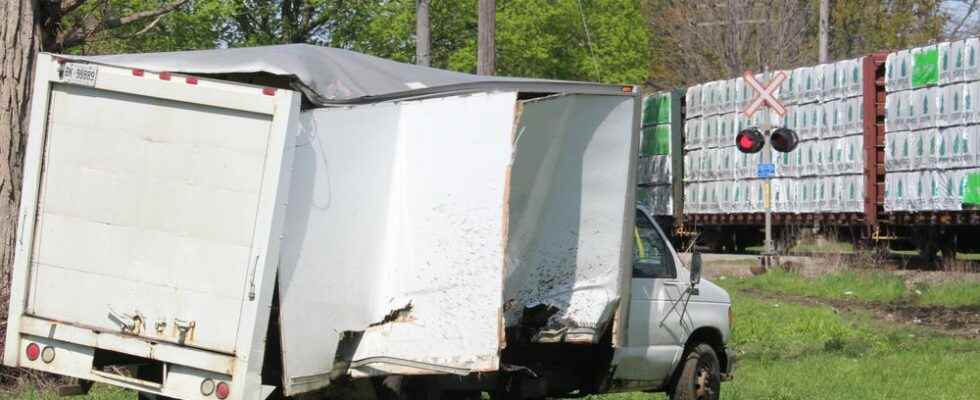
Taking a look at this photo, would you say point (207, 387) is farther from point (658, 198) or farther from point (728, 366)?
point (658, 198)

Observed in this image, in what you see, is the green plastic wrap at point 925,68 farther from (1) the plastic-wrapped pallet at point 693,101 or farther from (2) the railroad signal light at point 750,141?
(1) the plastic-wrapped pallet at point 693,101

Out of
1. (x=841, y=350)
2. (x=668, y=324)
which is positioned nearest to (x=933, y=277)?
(x=841, y=350)

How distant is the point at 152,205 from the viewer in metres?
8.17

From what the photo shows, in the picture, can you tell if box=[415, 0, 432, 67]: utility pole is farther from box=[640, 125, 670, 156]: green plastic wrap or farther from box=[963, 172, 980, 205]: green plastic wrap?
box=[640, 125, 670, 156]: green plastic wrap

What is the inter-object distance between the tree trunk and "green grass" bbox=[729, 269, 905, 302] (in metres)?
12.5

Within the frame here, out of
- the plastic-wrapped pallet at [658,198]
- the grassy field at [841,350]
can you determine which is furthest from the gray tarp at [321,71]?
the plastic-wrapped pallet at [658,198]

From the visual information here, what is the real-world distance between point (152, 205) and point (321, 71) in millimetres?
1335

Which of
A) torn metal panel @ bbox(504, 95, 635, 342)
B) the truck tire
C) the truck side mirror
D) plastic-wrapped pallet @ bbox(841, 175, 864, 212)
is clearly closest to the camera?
torn metal panel @ bbox(504, 95, 635, 342)

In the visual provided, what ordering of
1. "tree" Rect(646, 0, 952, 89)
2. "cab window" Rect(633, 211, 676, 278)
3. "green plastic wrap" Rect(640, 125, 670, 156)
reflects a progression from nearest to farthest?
"cab window" Rect(633, 211, 676, 278) < "green plastic wrap" Rect(640, 125, 670, 156) < "tree" Rect(646, 0, 952, 89)

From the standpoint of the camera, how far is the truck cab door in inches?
417

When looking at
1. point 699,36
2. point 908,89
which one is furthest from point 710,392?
point 699,36

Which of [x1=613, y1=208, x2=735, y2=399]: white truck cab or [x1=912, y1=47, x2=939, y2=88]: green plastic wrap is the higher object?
[x1=912, y1=47, x2=939, y2=88]: green plastic wrap

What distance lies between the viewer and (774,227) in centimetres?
3097

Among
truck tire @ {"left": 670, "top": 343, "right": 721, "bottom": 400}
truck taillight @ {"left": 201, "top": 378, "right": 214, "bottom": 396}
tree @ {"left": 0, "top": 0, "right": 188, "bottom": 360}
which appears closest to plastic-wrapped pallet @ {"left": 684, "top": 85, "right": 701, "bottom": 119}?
truck tire @ {"left": 670, "top": 343, "right": 721, "bottom": 400}
